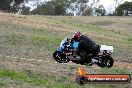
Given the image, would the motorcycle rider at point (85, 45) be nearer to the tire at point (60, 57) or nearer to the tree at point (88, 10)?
the tire at point (60, 57)

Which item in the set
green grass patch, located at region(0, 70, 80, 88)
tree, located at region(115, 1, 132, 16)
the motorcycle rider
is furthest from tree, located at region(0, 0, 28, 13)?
green grass patch, located at region(0, 70, 80, 88)

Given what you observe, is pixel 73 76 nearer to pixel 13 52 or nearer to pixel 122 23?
pixel 13 52

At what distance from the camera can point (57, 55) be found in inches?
762

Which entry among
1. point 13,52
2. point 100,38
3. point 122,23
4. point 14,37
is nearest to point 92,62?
point 13,52

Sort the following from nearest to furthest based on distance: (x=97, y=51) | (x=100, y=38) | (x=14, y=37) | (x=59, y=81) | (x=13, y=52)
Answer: (x=59, y=81) → (x=97, y=51) → (x=13, y=52) → (x=14, y=37) → (x=100, y=38)

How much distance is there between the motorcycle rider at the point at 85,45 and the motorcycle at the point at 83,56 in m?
0.12

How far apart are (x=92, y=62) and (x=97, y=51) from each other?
673 mm

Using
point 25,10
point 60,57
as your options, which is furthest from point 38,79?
point 25,10

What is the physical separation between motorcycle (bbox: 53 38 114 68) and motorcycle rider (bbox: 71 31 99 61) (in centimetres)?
12

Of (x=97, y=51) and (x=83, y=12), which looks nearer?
(x=97, y=51)

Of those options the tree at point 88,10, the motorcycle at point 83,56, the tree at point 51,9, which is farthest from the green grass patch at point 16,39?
the tree at point 88,10

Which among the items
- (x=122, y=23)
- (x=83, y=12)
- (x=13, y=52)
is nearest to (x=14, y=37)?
(x=13, y=52)

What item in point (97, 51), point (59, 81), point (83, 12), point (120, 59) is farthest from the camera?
point (83, 12)

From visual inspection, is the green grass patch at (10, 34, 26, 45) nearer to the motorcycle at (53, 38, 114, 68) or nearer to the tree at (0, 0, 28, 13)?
the motorcycle at (53, 38, 114, 68)
